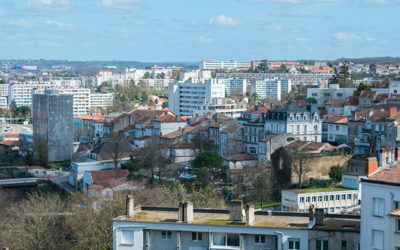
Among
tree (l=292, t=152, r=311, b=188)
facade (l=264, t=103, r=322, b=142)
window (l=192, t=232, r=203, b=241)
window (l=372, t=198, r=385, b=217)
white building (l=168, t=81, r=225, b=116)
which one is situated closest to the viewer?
window (l=372, t=198, r=385, b=217)

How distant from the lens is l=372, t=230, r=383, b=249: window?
15.2 metres

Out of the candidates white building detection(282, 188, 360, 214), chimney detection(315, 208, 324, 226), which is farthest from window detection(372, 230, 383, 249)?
white building detection(282, 188, 360, 214)

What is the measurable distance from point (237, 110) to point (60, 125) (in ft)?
64.3

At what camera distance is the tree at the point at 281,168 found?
3944 cm

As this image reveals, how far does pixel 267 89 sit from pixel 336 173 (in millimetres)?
94005

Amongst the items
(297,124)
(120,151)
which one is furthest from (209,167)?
(120,151)

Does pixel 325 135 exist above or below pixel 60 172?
above

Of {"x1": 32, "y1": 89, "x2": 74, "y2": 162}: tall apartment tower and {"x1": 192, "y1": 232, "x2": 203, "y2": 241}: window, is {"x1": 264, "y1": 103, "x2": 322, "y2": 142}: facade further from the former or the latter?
{"x1": 192, "y1": 232, "x2": 203, "y2": 241}: window

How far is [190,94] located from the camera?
9588 centimetres

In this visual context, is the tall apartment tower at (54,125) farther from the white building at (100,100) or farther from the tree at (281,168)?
the white building at (100,100)

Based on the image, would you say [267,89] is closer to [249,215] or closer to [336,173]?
[336,173]

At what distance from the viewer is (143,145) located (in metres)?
55.1

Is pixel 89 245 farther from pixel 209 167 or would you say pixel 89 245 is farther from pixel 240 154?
pixel 240 154

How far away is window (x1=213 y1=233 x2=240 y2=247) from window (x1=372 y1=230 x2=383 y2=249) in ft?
11.0
